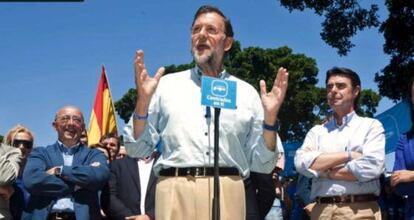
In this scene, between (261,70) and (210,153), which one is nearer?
(210,153)

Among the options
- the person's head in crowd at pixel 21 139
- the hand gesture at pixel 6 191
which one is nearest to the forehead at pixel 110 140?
the person's head in crowd at pixel 21 139

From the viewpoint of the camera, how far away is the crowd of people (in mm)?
3775

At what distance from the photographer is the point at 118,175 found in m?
6.47

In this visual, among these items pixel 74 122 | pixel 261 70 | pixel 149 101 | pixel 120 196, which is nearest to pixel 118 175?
pixel 120 196

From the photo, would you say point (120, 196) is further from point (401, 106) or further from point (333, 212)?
point (401, 106)

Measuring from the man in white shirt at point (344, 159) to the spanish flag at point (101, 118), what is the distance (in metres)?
7.27

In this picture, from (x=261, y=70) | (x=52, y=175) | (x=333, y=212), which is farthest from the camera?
(x=261, y=70)

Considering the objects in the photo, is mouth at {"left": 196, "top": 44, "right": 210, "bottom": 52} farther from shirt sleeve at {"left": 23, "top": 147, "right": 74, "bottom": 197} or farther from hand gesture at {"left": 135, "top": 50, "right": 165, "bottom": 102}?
shirt sleeve at {"left": 23, "top": 147, "right": 74, "bottom": 197}

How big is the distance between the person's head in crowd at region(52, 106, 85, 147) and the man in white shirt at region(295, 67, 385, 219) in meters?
2.22

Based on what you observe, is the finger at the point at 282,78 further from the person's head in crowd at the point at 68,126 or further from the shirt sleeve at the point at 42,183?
the person's head in crowd at the point at 68,126

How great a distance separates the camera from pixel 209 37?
3.96 meters

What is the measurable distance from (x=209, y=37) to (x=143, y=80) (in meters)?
0.52

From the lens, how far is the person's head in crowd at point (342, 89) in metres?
5.22

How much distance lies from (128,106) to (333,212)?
46.7m
